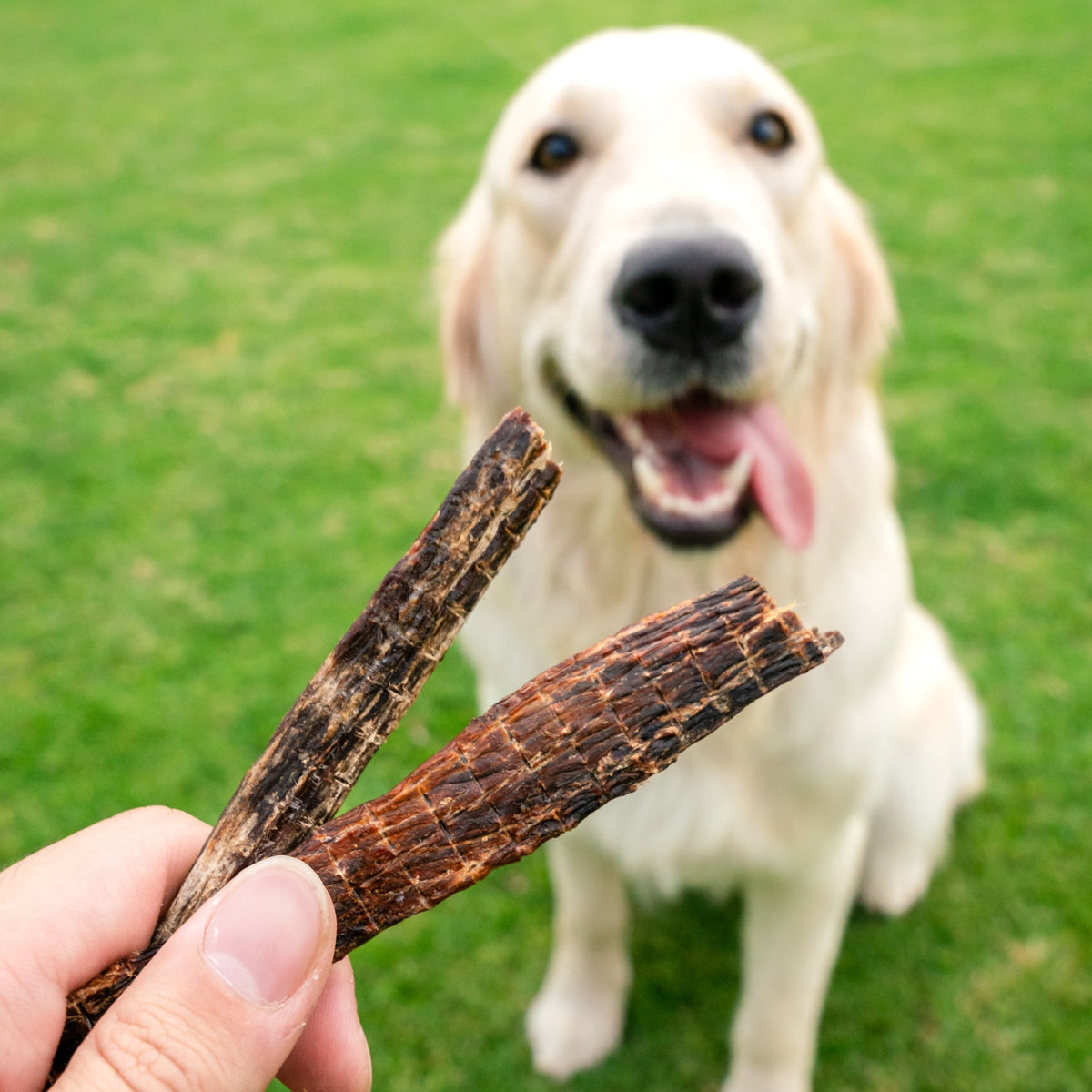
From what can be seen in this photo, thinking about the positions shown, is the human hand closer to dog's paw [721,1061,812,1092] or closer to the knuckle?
the knuckle

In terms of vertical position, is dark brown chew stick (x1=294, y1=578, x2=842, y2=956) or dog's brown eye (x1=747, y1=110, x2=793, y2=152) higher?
dog's brown eye (x1=747, y1=110, x2=793, y2=152)

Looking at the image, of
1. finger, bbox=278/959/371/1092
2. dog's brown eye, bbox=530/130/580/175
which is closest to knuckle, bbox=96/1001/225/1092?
finger, bbox=278/959/371/1092

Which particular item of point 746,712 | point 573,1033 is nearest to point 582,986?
point 573,1033

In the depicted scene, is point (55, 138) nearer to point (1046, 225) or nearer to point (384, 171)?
point (384, 171)

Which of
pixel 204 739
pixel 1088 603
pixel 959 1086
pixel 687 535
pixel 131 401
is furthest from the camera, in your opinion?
pixel 131 401

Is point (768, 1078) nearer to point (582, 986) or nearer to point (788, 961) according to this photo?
point (788, 961)

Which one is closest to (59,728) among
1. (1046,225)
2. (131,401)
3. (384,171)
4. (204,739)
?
(204,739)

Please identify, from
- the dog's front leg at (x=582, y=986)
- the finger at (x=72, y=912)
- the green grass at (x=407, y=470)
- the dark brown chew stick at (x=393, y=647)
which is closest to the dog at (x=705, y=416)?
the dog's front leg at (x=582, y=986)
